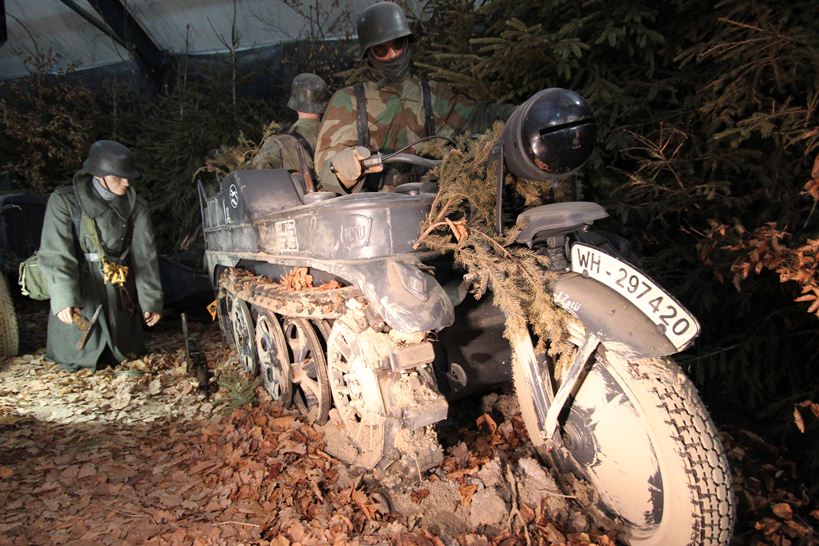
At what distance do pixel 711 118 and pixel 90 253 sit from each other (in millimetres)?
5529

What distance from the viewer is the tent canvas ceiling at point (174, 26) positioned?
9.19m

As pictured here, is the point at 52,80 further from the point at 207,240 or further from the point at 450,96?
the point at 450,96

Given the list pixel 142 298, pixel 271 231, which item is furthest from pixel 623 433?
Result: pixel 142 298

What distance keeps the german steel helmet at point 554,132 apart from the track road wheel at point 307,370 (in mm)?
1700

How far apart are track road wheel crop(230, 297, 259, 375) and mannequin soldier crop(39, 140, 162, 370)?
1.16 m

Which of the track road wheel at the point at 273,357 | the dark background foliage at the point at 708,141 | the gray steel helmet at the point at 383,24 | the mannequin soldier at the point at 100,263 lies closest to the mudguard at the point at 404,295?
the track road wheel at the point at 273,357

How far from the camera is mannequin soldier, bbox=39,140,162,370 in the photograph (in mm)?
4465

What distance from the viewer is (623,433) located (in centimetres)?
216

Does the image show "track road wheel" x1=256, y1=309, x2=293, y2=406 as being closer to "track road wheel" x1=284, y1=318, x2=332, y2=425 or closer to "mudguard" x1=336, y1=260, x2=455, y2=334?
"track road wheel" x1=284, y1=318, x2=332, y2=425

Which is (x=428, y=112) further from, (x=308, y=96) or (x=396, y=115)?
(x=308, y=96)

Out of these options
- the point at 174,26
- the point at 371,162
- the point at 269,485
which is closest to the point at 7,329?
the point at 269,485

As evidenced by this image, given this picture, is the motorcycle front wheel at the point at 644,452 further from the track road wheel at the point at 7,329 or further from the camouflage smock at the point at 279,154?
the track road wheel at the point at 7,329

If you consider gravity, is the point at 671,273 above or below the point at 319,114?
below

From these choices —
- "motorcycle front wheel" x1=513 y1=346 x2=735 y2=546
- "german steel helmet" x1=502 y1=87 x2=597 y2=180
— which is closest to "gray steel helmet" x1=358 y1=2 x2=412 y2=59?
"german steel helmet" x1=502 y1=87 x2=597 y2=180
